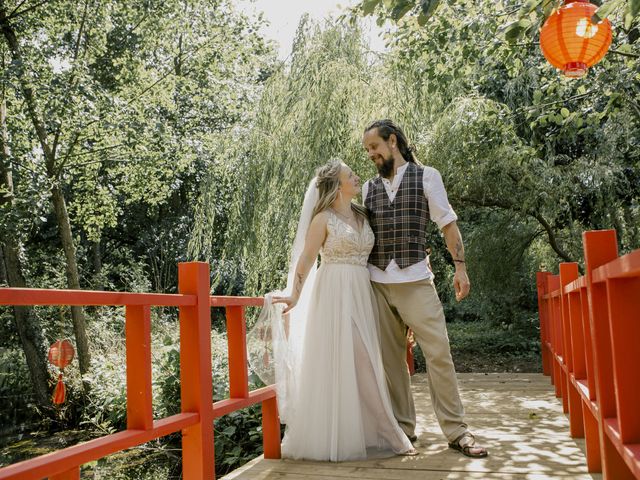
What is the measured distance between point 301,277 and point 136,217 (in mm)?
15763

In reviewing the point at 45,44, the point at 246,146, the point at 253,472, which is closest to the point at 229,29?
the point at 45,44

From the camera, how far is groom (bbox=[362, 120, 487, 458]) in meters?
3.26

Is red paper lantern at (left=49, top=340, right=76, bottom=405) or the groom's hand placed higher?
the groom's hand

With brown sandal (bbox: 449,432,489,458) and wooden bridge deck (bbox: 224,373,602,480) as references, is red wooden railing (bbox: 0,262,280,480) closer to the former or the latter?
wooden bridge deck (bbox: 224,373,602,480)

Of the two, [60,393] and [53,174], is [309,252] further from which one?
[53,174]

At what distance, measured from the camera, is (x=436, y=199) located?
3.38 meters

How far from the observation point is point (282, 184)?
6438 mm

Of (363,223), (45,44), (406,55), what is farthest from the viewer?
(45,44)

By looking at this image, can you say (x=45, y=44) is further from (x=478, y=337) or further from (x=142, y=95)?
(x=478, y=337)

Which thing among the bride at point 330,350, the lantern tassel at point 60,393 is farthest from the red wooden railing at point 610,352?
the lantern tassel at point 60,393

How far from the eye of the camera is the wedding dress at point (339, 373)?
120 inches

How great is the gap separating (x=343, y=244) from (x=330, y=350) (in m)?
0.56

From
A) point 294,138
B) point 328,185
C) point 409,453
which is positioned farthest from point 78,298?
point 294,138

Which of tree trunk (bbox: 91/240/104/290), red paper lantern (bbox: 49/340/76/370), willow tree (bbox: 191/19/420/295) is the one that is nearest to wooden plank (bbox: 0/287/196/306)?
willow tree (bbox: 191/19/420/295)
